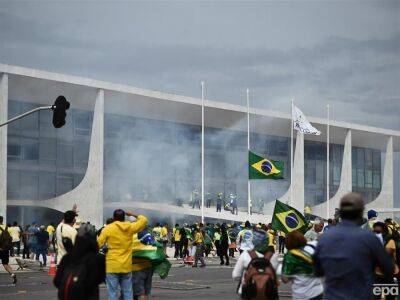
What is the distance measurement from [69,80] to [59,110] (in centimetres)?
2875

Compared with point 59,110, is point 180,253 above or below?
below

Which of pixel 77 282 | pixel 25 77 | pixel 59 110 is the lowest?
pixel 77 282

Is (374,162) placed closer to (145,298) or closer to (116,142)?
(116,142)

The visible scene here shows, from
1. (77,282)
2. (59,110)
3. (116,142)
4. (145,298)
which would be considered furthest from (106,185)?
(77,282)

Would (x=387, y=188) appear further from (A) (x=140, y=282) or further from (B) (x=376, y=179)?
(A) (x=140, y=282)

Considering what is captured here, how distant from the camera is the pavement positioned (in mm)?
17188

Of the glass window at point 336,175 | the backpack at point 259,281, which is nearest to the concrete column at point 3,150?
the backpack at point 259,281

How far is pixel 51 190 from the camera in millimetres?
55031

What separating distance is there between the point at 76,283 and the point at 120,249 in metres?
3.35

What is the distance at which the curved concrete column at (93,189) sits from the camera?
171 feet

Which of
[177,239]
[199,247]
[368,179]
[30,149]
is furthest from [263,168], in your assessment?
[368,179]

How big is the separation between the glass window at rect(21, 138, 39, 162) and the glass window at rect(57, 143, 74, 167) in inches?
72.7

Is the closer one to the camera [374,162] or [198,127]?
[198,127]

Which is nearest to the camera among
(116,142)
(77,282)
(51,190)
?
(77,282)
